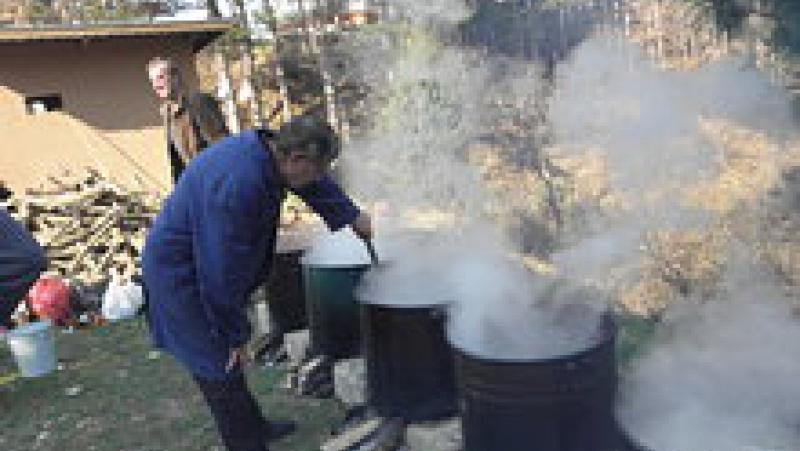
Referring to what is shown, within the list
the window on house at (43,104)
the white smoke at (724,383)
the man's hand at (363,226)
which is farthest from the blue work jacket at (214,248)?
the window on house at (43,104)

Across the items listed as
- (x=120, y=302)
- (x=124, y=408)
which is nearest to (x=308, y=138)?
(x=124, y=408)

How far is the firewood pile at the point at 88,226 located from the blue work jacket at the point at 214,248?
6007 millimetres

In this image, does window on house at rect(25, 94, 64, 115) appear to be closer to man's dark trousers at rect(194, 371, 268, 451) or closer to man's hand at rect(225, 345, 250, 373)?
man's dark trousers at rect(194, 371, 268, 451)

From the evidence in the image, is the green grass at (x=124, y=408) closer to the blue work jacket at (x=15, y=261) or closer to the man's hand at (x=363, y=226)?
the man's hand at (x=363, y=226)

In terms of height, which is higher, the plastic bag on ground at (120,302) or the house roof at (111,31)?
the house roof at (111,31)

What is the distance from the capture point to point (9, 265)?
4.03 meters

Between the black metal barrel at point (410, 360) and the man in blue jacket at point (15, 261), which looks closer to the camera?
the man in blue jacket at point (15, 261)

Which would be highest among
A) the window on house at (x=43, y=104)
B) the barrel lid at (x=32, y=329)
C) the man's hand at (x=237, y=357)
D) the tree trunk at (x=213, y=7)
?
the tree trunk at (x=213, y=7)

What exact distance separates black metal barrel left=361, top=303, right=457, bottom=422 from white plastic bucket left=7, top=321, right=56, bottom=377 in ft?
10.6

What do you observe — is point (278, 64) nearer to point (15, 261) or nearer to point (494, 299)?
point (15, 261)

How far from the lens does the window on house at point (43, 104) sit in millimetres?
10781

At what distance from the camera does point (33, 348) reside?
641 centimetres

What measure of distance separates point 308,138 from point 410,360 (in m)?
1.44

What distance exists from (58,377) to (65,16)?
1921 centimetres
